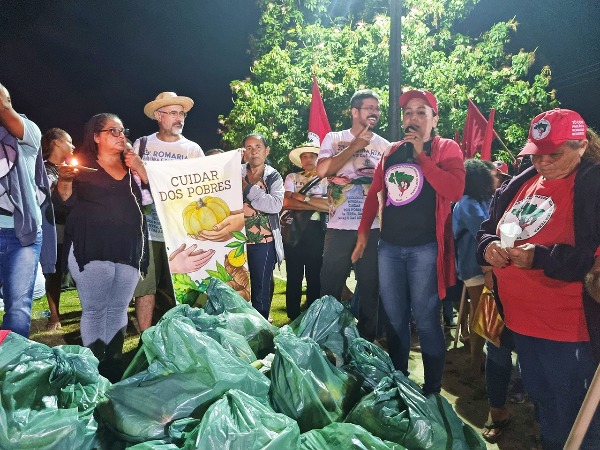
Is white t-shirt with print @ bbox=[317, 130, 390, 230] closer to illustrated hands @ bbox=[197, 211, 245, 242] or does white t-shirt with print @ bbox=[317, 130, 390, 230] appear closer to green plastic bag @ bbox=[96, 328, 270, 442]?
illustrated hands @ bbox=[197, 211, 245, 242]

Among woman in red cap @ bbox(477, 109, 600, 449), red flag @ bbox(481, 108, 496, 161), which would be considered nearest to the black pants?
woman in red cap @ bbox(477, 109, 600, 449)

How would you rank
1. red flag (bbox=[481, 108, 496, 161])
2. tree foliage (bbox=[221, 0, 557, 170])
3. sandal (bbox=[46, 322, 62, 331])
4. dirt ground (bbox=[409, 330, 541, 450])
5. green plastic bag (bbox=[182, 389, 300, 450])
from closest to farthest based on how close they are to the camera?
green plastic bag (bbox=[182, 389, 300, 450])
dirt ground (bbox=[409, 330, 541, 450])
sandal (bbox=[46, 322, 62, 331])
red flag (bbox=[481, 108, 496, 161])
tree foliage (bbox=[221, 0, 557, 170])

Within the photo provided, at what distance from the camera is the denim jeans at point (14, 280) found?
9.91 feet

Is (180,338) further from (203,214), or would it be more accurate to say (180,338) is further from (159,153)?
(159,153)

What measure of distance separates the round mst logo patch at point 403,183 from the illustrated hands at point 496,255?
33.0 inches

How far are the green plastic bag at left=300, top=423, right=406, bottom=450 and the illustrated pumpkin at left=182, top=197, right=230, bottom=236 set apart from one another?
86.5 inches

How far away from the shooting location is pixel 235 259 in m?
3.86

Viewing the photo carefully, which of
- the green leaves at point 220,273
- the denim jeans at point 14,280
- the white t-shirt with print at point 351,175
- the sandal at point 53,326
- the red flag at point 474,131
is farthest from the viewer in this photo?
the red flag at point 474,131

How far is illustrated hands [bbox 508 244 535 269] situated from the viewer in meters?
2.09

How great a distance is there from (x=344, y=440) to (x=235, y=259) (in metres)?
2.24

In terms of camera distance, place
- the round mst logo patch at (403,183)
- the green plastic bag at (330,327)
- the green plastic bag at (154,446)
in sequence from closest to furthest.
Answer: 1. the green plastic bag at (154,446)
2. the green plastic bag at (330,327)
3. the round mst logo patch at (403,183)

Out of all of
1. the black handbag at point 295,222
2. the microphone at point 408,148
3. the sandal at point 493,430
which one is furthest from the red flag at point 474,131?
the sandal at point 493,430

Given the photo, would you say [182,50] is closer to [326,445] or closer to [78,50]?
[78,50]

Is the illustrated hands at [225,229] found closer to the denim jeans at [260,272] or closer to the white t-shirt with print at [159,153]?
the white t-shirt with print at [159,153]
